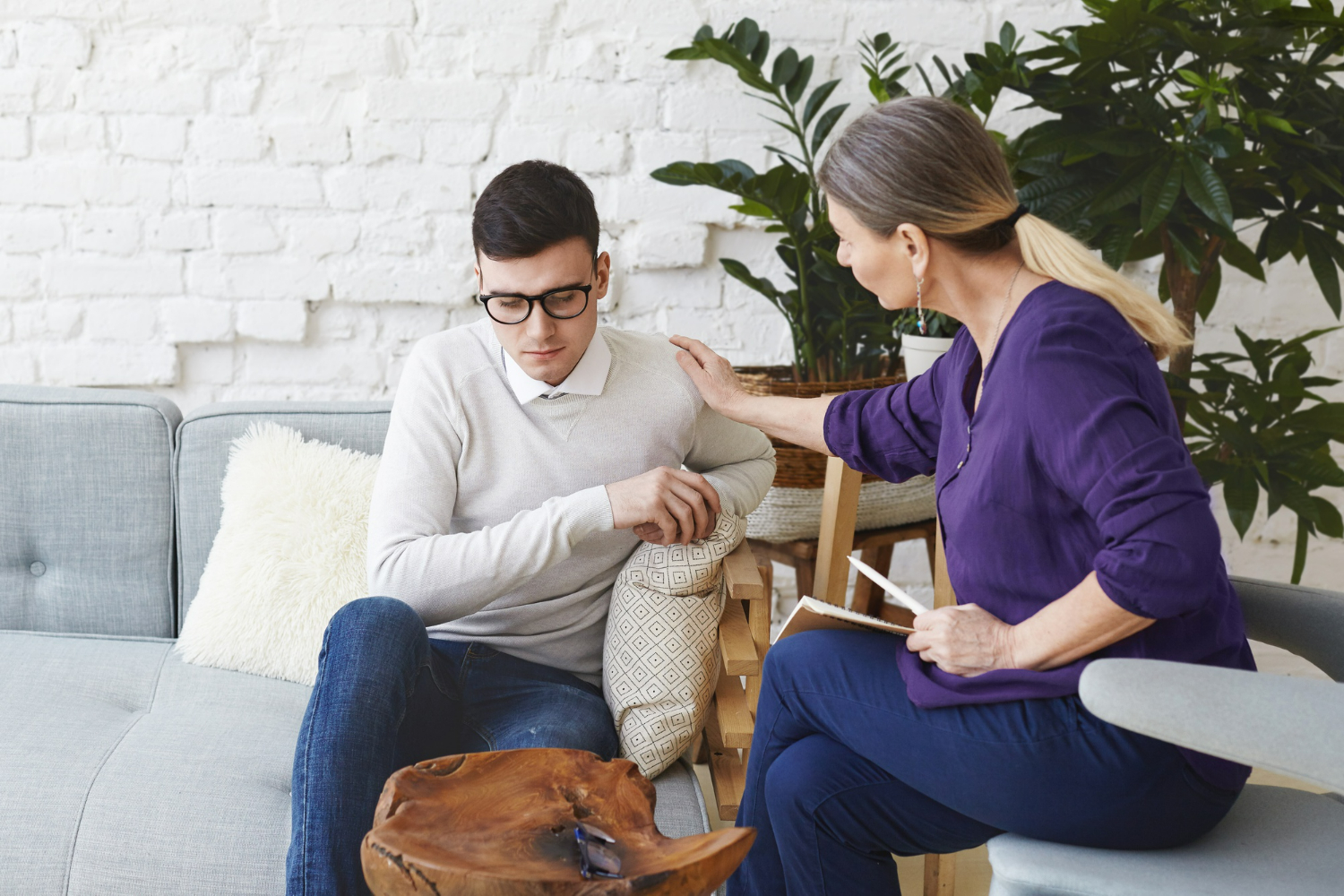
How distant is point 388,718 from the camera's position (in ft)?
3.87

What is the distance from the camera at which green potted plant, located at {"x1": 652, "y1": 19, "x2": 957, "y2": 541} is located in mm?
1890

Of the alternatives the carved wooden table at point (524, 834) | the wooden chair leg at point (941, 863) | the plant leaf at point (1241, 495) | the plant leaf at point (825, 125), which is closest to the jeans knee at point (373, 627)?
the carved wooden table at point (524, 834)

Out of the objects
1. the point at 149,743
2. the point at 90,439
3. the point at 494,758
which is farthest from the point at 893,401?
the point at 90,439

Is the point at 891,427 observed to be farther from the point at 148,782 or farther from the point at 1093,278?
the point at 148,782

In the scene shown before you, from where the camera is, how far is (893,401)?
4.65 ft

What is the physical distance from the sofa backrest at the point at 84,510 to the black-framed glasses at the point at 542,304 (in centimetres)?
75

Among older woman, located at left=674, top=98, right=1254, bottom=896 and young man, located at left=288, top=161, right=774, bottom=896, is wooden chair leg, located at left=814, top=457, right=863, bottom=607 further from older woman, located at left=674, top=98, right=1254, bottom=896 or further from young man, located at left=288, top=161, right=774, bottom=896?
older woman, located at left=674, top=98, right=1254, bottom=896

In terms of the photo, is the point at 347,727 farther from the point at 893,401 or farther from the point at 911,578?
the point at 911,578

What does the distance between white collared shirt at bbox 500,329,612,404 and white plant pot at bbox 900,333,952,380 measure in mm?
528

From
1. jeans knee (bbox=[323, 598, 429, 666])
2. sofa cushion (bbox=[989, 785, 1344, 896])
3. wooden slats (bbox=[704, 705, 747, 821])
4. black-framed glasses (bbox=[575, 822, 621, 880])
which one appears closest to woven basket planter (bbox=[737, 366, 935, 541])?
wooden slats (bbox=[704, 705, 747, 821])

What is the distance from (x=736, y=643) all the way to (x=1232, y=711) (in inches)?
26.1

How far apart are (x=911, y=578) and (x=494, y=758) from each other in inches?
66.1

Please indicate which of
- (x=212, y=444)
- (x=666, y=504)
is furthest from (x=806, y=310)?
(x=212, y=444)

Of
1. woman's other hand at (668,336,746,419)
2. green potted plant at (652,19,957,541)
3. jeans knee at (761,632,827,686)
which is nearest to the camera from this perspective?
jeans knee at (761,632,827,686)
